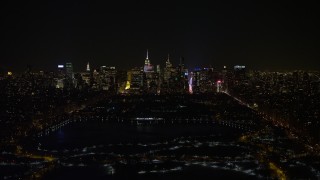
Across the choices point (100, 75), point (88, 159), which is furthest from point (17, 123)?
point (100, 75)

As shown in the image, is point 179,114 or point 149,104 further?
point 149,104

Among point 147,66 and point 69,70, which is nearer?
point 69,70

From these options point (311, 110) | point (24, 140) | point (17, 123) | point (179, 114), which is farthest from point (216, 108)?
point (24, 140)

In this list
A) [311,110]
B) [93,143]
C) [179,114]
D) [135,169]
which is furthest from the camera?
[179,114]

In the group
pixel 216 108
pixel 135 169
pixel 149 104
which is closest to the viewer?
pixel 135 169

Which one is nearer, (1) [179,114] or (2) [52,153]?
(2) [52,153]

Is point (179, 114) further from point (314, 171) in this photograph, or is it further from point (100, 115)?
point (314, 171)

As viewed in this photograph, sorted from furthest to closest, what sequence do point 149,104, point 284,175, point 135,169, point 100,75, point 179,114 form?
1. point 100,75
2. point 149,104
3. point 179,114
4. point 135,169
5. point 284,175

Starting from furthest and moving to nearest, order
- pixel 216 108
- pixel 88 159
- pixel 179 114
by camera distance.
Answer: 1. pixel 216 108
2. pixel 179 114
3. pixel 88 159

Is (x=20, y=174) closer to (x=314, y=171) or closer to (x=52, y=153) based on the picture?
(x=52, y=153)

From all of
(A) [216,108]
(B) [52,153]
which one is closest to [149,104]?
(A) [216,108]
